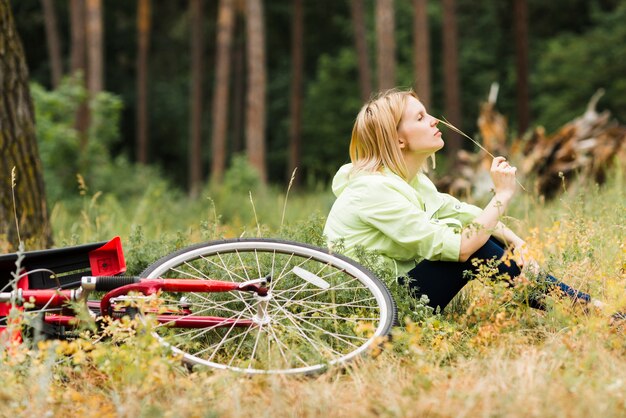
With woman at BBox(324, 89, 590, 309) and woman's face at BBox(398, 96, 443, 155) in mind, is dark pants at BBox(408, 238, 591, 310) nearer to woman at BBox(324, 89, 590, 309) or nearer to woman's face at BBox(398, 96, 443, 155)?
woman at BBox(324, 89, 590, 309)

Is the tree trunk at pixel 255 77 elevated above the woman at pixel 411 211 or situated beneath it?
situated beneath

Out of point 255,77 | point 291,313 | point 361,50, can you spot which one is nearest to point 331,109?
point 361,50

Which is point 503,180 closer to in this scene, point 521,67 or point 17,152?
point 17,152

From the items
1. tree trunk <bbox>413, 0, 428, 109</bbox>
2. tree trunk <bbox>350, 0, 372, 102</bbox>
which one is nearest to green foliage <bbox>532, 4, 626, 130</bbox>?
tree trunk <bbox>350, 0, 372, 102</bbox>

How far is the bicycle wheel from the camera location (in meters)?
3.33

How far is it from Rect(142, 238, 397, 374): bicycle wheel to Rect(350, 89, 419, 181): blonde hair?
0.57 meters

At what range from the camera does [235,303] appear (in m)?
3.91

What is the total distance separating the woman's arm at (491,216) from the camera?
3629mm

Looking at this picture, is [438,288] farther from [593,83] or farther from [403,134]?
[593,83]

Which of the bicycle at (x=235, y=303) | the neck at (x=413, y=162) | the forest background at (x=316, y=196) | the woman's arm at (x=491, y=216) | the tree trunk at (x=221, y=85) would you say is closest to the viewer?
the forest background at (x=316, y=196)

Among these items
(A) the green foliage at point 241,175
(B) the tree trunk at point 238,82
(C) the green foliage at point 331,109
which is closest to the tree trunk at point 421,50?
(A) the green foliage at point 241,175

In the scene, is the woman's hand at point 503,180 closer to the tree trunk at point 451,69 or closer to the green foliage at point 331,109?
the tree trunk at point 451,69

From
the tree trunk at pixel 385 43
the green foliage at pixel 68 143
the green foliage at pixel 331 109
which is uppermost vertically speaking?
the tree trunk at pixel 385 43

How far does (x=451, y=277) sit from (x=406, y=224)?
0.32m
